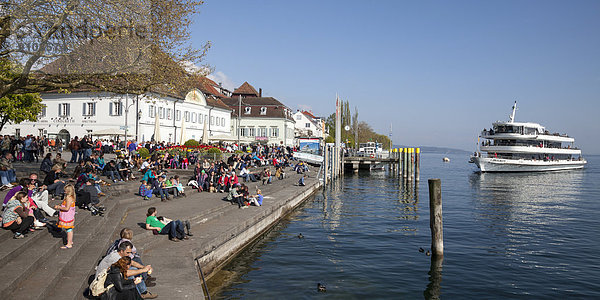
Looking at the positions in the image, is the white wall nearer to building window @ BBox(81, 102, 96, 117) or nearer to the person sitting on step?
building window @ BBox(81, 102, 96, 117)

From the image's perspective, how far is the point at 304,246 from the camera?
16.0 meters

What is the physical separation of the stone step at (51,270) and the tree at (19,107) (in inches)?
1011

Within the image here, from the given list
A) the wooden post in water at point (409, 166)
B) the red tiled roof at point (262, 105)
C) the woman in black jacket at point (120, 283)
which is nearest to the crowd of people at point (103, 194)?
the woman in black jacket at point (120, 283)

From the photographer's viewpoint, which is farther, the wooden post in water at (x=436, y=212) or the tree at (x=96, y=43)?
the wooden post in water at (x=436, y=212)

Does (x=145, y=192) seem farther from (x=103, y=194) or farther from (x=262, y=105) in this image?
(x=262, y=105)

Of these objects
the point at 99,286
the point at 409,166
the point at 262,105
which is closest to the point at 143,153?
the point at 99,286

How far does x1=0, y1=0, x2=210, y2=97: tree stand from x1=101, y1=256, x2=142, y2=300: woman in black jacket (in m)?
6.58

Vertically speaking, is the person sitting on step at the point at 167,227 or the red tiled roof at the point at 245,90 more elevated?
the red tiled roof at the point at 245,90

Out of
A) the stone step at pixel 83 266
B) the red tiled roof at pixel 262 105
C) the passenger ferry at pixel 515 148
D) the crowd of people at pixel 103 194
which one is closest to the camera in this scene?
the stone step at pixel 83 266

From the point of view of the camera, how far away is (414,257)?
1484cm

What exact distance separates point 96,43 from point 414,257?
12.6 metres

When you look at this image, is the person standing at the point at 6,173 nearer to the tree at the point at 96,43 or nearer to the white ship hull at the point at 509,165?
the tree at the point at 96,43

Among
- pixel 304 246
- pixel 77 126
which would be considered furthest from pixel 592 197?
pixel 77 126

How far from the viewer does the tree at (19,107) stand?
101 ft
